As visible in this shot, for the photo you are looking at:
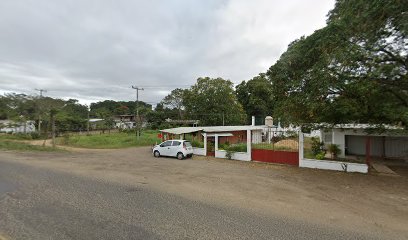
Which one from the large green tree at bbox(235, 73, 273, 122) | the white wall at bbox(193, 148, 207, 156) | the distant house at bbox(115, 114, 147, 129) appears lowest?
the white wall at bbox(193, 148, 207, 156)

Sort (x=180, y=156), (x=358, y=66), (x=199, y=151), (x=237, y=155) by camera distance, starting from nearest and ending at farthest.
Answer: (x=358, y=66)
(x=237, y=155)
(x=180, y=156)
(x=199, y=151)

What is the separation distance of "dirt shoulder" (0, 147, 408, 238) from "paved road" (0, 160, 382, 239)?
0.74 m

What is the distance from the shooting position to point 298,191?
975cm

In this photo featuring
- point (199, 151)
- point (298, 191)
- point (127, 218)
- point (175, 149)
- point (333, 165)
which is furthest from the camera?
point (199, 151)

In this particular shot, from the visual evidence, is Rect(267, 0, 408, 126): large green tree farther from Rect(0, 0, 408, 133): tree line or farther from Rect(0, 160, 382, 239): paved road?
Rect(0, 160, 382, 239): paved road

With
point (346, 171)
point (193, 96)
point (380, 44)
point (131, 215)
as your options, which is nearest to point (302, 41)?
point (380, 44)

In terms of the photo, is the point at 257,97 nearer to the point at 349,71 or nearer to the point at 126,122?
the point at 126,122

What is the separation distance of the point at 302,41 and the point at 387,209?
839 centimetres

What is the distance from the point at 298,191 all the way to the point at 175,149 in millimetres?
11863

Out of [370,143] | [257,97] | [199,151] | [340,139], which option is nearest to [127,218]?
[199,151]

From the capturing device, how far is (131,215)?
6609 millimetres

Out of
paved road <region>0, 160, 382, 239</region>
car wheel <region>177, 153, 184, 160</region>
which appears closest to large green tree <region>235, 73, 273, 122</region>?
car wheel <region>177, 153, 184, 160</region>

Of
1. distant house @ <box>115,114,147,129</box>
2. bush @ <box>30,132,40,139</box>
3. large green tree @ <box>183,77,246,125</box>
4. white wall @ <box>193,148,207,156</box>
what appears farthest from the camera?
distant house @ <box>115,114,147,129</box>

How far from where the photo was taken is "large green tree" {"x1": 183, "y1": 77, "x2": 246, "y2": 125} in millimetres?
46469
